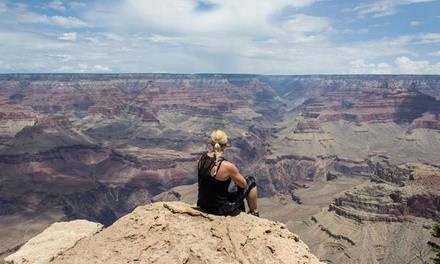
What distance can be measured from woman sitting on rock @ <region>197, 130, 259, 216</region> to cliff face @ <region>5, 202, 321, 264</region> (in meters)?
0.36

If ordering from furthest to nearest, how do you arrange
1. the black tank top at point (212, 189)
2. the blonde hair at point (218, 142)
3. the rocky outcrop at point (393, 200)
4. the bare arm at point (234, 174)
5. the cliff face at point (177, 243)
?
the rocky outcrop at point (393, 200) → the black tank top at point (212, 189) → the blonde hair at point (218, 142) → the bare arm at point (234, 174) → the cliff face at point (177, 243)

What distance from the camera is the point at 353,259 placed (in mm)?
92000

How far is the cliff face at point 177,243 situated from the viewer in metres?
12.4

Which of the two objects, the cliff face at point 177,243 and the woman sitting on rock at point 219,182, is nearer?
the cliff face at point 177,243

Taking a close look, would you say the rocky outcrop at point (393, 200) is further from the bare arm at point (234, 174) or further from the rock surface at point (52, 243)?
the rock surface at point (52, 243)

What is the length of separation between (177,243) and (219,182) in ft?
7.93

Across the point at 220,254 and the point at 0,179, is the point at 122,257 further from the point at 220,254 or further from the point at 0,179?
the point at 0,179

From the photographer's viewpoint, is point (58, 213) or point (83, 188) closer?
point (58, 213)

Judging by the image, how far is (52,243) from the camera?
14867 millimetres

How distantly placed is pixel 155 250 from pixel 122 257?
93cm

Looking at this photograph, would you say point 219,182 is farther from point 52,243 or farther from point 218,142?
point 52,243

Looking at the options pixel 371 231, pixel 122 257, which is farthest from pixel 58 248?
pixel 371 231

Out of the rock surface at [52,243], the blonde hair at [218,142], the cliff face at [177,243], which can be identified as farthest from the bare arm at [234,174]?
the rock surface at [52,243]

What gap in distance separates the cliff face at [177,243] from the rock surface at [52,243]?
31mm
